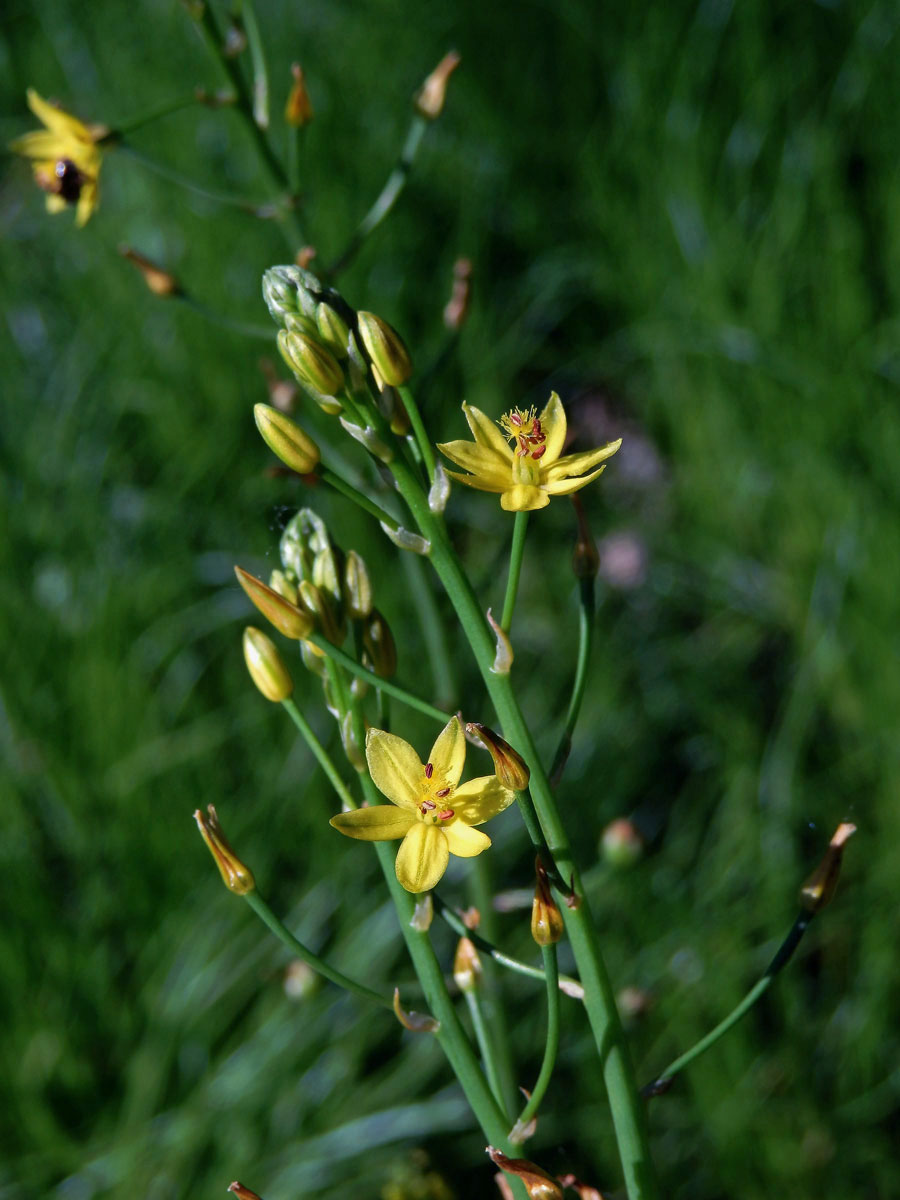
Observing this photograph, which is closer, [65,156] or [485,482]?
[485,482]

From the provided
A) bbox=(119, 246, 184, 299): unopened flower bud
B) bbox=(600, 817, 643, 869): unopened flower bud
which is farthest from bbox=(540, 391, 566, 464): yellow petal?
bbox=(119, 246, 184, 299): unopened flower bud

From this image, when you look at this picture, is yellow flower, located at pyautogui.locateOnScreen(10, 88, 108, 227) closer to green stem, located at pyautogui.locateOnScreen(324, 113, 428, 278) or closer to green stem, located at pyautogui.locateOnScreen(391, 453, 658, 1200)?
green stem, located at pyautogui.locateOnScreen(324, 113, 428, 278)

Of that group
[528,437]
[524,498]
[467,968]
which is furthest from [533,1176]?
[528,437]

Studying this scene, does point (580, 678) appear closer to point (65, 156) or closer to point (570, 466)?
point (570, 466)

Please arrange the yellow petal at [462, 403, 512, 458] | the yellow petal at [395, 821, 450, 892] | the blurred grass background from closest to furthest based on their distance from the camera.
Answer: the yellow petal at [395, 821, 450, 892]
the yellow petal at [462, 403, 512, 458]
the blurred grass background

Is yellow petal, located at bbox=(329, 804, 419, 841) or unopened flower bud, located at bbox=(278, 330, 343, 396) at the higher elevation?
unopened flower bud, located at bbox=(278, 330, 343, 396)

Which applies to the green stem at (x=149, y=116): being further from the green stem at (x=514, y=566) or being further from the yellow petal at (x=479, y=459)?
the green stem at (x=514, y=566)

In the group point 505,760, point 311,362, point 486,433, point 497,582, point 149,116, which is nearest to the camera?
point 505,760
